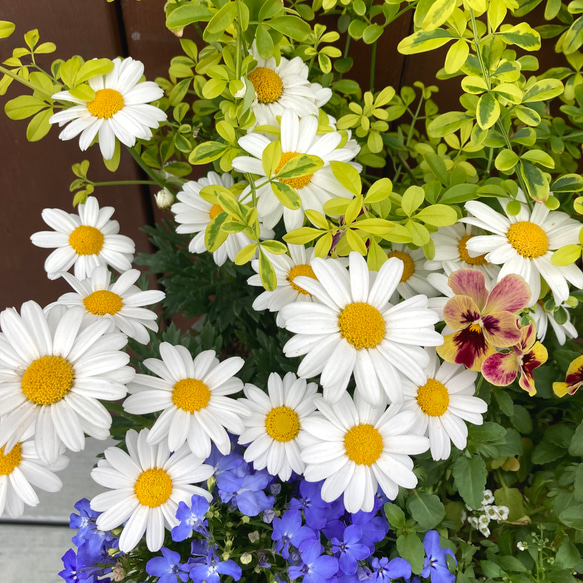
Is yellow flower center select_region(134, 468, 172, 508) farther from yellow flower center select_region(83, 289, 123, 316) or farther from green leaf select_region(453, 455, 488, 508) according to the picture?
green leaf select_region(453, 455, 488, 508)

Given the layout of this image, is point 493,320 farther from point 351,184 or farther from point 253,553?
point 253,553

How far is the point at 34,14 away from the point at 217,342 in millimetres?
589

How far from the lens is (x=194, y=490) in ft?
1.82

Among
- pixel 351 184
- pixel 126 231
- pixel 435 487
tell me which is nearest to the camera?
pixel 351 184

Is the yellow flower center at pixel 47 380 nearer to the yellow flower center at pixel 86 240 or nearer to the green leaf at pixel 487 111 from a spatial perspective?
the yellow flower center at pixel 86 240

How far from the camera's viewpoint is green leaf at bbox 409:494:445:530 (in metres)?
0.57

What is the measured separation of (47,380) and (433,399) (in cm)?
40

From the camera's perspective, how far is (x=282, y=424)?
Result: 574 millimetres

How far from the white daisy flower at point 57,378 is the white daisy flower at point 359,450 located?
0.22m

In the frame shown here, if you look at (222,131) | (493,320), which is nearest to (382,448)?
(493,320)

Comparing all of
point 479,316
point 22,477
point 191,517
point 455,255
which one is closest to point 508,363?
point 479,316

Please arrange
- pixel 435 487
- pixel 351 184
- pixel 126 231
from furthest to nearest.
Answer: pixel 126 231, pixel 435 487, pixel 351 184

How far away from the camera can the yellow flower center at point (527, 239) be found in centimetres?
56

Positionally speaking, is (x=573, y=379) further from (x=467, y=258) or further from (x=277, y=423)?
(x=277, y=423)
